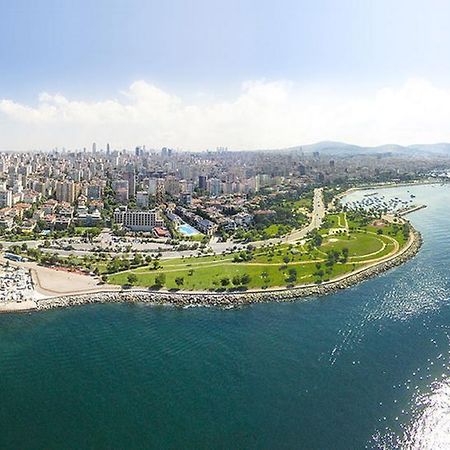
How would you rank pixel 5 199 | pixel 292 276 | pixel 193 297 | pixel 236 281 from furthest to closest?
pixel 5 199, pixel 292 276, pixel 236 281, pixel 193 297

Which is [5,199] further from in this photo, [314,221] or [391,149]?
[391,149]

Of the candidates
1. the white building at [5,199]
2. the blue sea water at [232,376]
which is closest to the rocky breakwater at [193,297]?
the blue sea water at [232,376]

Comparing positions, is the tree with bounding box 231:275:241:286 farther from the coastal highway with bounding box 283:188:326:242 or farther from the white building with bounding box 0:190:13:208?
the white building with bounding box 0:190:13:208

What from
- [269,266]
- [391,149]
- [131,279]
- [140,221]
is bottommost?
[131,279]

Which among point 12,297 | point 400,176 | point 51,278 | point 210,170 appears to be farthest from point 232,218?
point 400,176

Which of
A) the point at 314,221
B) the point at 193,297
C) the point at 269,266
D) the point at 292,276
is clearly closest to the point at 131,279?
the point at 193,297

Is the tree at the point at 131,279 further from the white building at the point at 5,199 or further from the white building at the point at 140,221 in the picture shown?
the white building at the point at 5,199

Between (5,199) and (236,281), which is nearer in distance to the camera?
(236,281)
